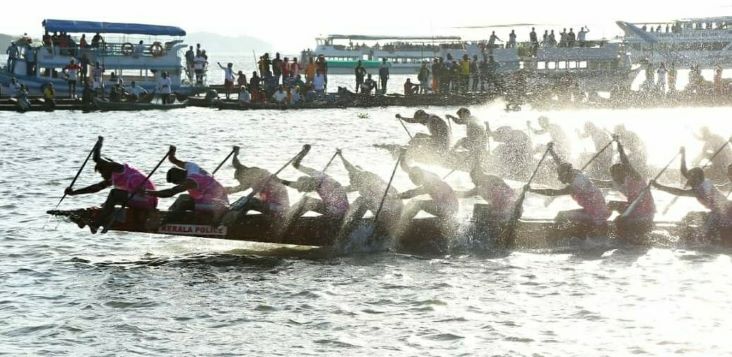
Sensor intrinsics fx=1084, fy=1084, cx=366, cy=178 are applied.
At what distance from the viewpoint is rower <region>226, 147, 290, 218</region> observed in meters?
18.5

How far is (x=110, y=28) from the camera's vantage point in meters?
57.8

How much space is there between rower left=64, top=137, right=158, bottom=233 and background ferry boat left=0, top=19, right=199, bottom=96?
3768 centimetres

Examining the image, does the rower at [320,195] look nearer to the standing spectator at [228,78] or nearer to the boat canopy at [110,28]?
the standing spectator at [228,78]

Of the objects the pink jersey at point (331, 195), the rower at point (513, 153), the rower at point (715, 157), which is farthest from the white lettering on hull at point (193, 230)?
the rower at point (715, 157)

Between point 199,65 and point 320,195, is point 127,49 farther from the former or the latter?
point 320,195

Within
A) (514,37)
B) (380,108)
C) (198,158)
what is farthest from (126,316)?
(514,37)

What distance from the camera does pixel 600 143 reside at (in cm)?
2497

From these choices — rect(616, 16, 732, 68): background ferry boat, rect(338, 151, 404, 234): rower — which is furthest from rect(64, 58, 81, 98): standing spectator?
rect(616, 16, 732, 68): background ferry boat

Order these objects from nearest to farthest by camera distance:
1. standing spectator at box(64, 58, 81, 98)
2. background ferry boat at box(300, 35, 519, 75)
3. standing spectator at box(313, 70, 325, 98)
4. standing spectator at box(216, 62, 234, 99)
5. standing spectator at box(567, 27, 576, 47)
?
standing spectator at box(64, 58, 81, 98)
standing spectator at box(313, 70, 325, 98)
standing spectator at box(216, 62, 234, 99)
standing spectator at box(567, 27, 576, 47)
background ferry boat at box(300, 35, 519, 75)

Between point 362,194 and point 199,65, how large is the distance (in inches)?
1600

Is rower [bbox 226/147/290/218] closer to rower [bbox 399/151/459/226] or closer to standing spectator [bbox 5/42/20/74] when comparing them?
rower [bbox 399/151/459/226]

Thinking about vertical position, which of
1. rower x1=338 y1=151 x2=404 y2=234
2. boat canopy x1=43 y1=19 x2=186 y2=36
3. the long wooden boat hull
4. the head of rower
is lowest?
the long wooden boat hull

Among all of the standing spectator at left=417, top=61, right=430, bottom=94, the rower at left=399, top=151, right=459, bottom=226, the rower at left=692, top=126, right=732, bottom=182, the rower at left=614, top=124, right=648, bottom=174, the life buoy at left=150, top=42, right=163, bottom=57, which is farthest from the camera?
the standing spectator at left=417, top=61, right=430, bottom=94

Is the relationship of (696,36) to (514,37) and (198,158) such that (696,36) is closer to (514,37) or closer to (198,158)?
(514,37)
